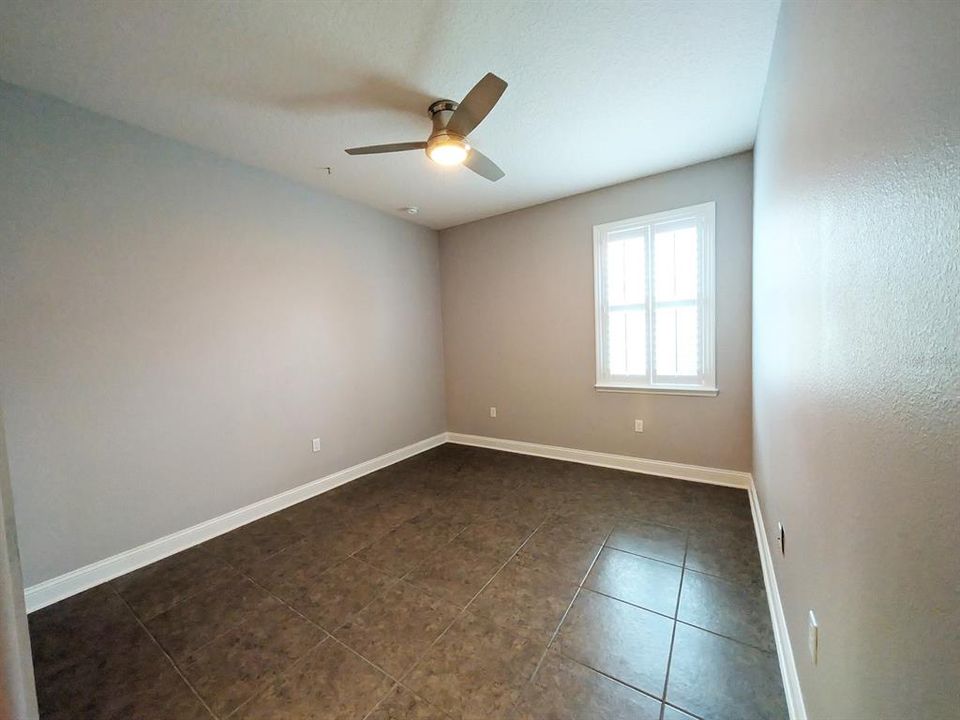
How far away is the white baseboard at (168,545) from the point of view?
75.9 inches

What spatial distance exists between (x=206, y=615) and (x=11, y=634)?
5.94 feet

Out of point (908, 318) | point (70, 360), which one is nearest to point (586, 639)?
point (908, 318)

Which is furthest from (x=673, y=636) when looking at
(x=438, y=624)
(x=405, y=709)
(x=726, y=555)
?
(x=405, y=709)

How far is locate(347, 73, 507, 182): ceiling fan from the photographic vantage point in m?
1.72

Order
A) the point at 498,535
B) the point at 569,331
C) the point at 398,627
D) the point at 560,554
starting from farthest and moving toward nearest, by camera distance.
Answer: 1. the point at 569,331
2. the point at 498,535
3. the point at 560,554
4. the point at 398,627

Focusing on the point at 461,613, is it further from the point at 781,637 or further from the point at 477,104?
the point at 477,104

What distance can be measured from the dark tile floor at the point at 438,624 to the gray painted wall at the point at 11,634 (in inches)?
45.3

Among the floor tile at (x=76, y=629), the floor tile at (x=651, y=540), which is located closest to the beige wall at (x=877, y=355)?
the floor tile at (x=651, y=540)

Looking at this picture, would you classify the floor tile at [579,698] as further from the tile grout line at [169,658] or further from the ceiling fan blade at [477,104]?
the ceiling fan blade at [477,104]

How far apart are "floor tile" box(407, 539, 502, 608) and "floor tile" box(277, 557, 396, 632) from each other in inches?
7.8

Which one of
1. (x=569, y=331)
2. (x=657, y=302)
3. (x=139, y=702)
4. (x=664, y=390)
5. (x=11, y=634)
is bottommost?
(x=139, y=702)

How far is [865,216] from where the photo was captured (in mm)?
715

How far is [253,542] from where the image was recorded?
2.44m

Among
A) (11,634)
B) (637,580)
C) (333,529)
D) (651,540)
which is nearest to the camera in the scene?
(11,634)
